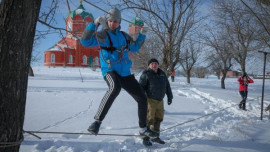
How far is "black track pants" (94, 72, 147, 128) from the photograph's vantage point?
9.02 ft

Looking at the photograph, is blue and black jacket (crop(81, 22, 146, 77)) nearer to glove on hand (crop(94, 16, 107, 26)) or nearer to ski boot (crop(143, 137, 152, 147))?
glove on hand (crop(94, 16, 107, 26))

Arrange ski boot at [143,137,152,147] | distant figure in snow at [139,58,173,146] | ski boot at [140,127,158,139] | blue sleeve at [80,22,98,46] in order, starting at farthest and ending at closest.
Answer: distant figure in snow at [139,58,173,146] → ski boot at [143,137,152,147] → ski boot at [140,127,158,139] → blue sleeve at [80,22,98,46]

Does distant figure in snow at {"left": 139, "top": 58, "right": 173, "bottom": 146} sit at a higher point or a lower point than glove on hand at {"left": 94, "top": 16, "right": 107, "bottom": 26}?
lower

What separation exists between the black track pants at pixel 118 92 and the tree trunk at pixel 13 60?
1095 mm

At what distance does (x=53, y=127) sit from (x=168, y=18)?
4.55 meters

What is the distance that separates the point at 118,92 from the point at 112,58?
0.54 m

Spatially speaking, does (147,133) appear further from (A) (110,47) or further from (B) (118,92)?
(A) (110,47)

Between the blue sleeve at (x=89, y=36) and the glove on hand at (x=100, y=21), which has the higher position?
the glove on hand at (x=100, y=21)

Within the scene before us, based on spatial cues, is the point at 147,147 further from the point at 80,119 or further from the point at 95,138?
the point at 80,119

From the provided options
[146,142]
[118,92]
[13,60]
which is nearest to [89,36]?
[118,92]

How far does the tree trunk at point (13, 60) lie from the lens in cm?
179

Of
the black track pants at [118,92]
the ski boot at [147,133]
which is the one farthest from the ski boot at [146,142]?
the black track pants at [118,92]

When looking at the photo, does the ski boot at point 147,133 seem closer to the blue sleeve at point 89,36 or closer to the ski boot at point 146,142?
the ski boot at point 146,142

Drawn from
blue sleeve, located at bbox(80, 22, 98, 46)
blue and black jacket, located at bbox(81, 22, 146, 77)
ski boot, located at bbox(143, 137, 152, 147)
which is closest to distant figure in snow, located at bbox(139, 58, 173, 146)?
ski boot, located at bbox(143, 137, 152, 147)
